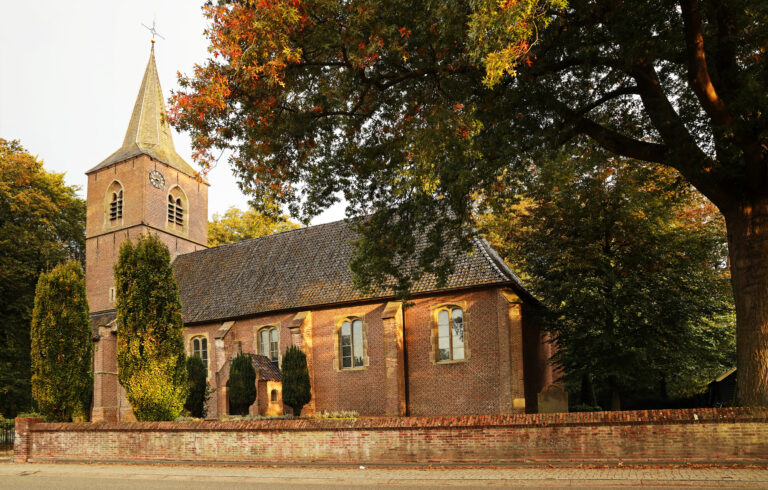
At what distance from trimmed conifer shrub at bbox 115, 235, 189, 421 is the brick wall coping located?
5.08 feet

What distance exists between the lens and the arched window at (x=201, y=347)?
3027 cm

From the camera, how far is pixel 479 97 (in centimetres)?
1257

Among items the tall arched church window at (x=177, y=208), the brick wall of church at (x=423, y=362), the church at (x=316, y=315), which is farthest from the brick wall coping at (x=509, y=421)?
the tall arched church window at (x=177, y=208)

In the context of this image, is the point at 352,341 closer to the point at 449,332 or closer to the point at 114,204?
the point at 449,332

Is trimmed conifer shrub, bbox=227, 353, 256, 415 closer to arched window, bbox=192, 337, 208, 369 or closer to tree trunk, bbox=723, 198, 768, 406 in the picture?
arched window, bbox=192, 337, 208, 369

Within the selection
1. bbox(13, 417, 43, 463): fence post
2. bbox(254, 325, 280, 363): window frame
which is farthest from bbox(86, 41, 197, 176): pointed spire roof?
bbox(13, 417, 43, 463): fence post

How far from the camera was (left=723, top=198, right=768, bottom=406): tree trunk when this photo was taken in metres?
10.9

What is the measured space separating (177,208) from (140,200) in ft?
9.09

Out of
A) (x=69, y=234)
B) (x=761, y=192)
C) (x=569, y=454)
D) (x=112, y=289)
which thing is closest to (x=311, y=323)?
(x=112, y=289)

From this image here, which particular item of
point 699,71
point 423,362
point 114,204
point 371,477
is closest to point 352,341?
point 423,362

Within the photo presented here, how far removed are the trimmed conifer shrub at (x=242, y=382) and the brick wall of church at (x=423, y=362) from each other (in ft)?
8.27

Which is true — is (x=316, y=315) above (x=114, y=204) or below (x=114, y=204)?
below

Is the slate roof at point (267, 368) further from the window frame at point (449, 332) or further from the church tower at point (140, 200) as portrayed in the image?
the church tower at point (140, 200)

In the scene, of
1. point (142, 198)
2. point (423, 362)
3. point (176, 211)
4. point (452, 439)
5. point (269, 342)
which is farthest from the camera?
point (176, 211)
